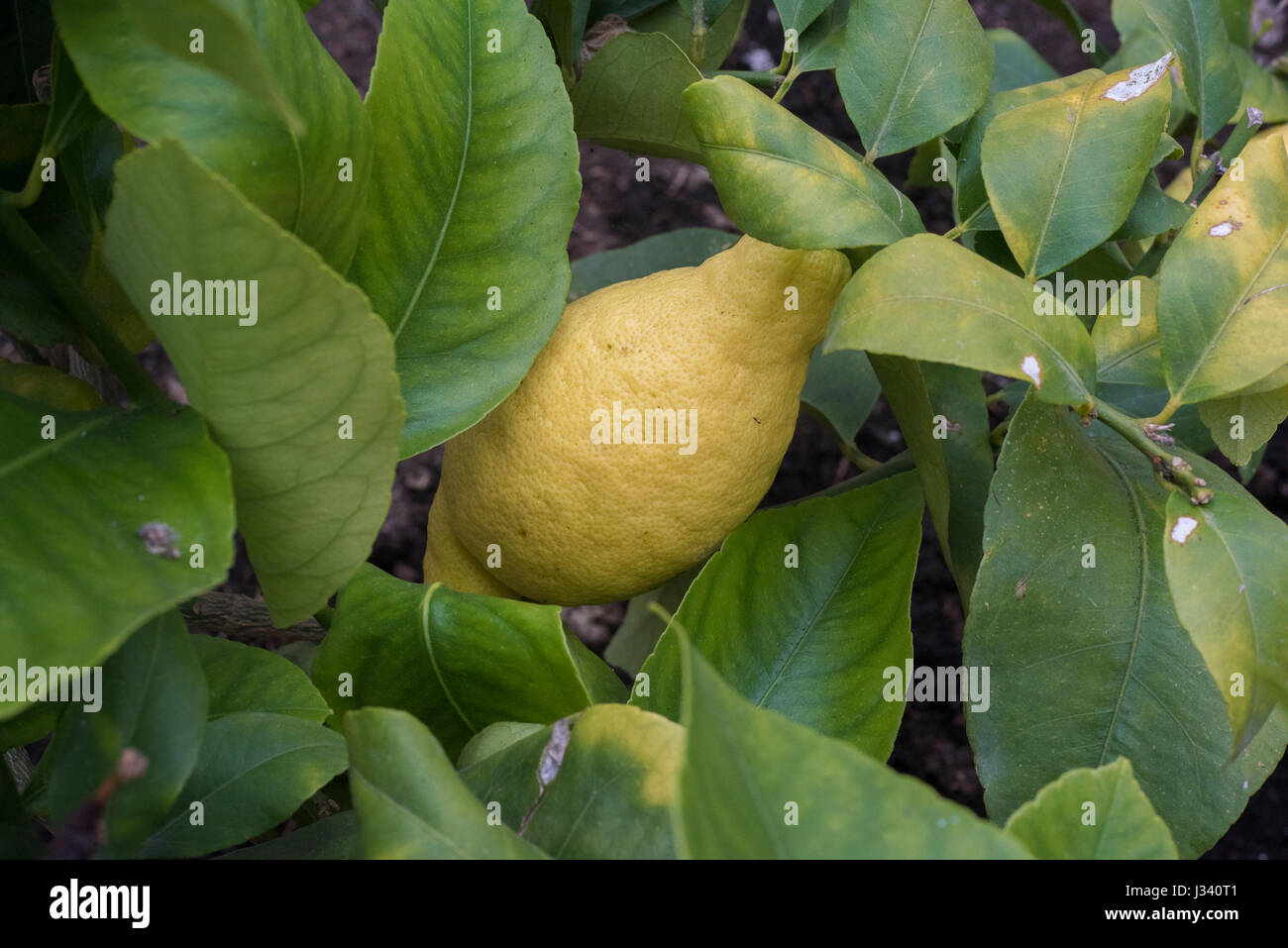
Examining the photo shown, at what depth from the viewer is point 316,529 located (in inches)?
17.2

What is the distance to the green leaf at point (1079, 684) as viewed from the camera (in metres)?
0.52

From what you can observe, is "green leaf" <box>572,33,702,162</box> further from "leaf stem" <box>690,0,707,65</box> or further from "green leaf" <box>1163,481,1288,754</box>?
"green leaf" <box>1163,481,1288,754</box>

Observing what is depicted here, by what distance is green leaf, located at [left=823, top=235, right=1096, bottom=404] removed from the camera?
0.43m

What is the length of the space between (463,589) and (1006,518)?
317 millimetres

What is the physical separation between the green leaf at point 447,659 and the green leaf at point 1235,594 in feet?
0.90

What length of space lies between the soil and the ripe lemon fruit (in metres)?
0.47

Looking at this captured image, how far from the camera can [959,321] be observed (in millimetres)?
444

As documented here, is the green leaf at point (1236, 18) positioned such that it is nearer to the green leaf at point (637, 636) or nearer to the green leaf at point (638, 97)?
the green leaf at point (638, 97)

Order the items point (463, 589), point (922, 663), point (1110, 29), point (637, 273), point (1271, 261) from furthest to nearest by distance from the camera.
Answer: point (1110, 29) → point (922, 663) → point (637, 273) → point (463, 589) → point (1271, 261)

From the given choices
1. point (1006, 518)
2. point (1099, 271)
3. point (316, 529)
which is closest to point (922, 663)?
point (1099, 271)

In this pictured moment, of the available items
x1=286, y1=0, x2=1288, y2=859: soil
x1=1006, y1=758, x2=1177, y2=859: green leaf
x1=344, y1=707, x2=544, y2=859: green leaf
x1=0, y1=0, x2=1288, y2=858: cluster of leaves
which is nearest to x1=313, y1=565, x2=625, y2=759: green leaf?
x1=0, y1=0, x2=1288, y2=858: cluster of leaves

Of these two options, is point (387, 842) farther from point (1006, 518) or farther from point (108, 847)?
point (1006, 518)

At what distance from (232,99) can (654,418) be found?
24 centimetres

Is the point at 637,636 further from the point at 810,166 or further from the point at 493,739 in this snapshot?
the point at 810,166
